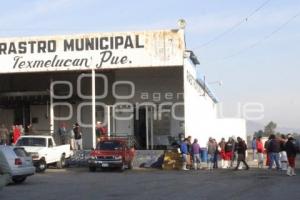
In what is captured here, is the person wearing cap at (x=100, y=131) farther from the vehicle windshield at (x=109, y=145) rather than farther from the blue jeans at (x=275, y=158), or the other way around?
the blue jeans at (x=275, y=158)

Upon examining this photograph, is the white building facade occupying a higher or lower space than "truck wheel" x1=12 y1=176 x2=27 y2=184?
higher

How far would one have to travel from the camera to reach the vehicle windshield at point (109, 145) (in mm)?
31295

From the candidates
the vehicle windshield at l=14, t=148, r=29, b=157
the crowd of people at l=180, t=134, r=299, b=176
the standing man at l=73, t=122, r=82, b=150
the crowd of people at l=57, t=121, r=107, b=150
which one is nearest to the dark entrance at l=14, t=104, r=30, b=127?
the crowd of people at l=57, t=121, r=107, b=150

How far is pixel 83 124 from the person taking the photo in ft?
137

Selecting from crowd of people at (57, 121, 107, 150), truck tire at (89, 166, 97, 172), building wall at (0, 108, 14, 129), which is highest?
building wall at (0, 108, 14, 129)

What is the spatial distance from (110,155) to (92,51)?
23.8ft

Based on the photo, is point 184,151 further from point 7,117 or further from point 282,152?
point 7,117

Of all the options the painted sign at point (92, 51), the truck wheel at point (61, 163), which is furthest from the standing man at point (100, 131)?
the truck wheel at point (61, 163)

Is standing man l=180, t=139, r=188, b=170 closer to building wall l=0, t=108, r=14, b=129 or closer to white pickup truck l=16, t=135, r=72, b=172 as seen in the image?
white pickup truck l=16, t=135, r=72, b=172

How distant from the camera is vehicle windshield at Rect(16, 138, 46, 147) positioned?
3036 centimetres

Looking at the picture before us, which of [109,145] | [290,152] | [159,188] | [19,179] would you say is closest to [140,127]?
[109,145]

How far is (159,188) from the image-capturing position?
67.2 feet

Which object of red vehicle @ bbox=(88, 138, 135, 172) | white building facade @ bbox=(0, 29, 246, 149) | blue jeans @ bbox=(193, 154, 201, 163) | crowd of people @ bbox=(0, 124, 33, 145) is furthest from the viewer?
crowd of people @ bbox=(0, 124, 33, 145)

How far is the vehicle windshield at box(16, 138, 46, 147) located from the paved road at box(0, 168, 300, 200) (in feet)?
11.6
